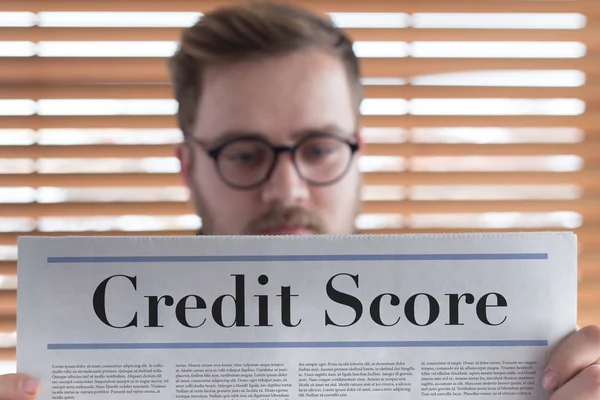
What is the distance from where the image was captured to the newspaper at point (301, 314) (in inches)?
Result: 19.3

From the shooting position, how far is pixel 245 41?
78cm

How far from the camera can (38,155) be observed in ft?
3.05

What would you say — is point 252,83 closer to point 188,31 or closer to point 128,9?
point 188,31

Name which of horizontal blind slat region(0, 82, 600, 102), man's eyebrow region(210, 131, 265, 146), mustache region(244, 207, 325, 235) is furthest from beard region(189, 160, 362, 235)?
horizontal blind slat region(0, 82, 600, 102)

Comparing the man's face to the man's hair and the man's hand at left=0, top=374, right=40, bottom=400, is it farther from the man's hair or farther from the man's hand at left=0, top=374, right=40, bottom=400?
the man's hand at left=0, top=374, right=40, bottom=400

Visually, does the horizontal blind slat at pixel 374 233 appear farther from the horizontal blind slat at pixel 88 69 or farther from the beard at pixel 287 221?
the horizontal blind slat at pixel 88 69

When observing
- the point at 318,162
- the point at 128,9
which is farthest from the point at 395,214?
the point at 128,9

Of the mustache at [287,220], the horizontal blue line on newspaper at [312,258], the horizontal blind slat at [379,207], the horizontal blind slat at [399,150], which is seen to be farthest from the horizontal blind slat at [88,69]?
the horizontal blue line on newspaper at [312,258]

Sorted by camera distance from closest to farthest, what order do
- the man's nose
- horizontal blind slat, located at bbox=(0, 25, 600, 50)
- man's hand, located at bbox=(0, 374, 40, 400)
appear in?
man's hand, located at bbox=(0, 374, 40, 400), the man's nose, horizontal blind slat, located at bbox=(0, 25, 600, 50)

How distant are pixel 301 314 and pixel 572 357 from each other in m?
0.25

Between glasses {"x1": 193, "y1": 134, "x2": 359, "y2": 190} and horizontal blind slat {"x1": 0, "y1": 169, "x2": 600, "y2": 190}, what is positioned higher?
horizontal blind slat {"x1": 0, "y1": 169, "x2": 600, "y2": 190}

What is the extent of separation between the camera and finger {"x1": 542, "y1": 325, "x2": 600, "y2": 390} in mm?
482

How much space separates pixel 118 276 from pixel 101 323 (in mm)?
45

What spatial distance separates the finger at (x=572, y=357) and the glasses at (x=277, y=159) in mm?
379
